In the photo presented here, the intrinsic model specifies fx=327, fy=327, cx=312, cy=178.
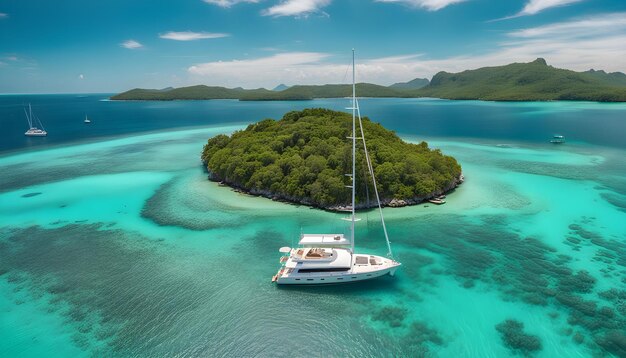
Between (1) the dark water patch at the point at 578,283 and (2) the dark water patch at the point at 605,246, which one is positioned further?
(2) the dark water patch at the point at 605,246

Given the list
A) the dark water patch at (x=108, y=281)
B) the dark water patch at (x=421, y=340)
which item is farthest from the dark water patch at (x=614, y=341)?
the dark water patch at (x=108, y=281)

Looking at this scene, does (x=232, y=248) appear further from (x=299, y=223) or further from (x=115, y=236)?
(x=115, y=236)

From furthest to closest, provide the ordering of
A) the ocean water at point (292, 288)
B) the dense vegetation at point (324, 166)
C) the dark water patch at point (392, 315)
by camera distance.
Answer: the dense vegetation at point (324, 166) → the dark water patch at point (392, 315) → the ocean water at point (292, 288)

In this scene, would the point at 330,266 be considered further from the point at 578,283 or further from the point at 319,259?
the point at 578,283

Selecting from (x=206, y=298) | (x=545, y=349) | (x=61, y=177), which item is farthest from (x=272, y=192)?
(x=61, y=177)

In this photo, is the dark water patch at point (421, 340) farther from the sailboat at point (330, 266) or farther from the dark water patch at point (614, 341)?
the dark water patch at point (614, 341)

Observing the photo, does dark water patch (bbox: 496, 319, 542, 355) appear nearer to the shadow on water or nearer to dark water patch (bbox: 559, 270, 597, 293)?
dark water patch (bbox: 559, 270, 597, 293)
